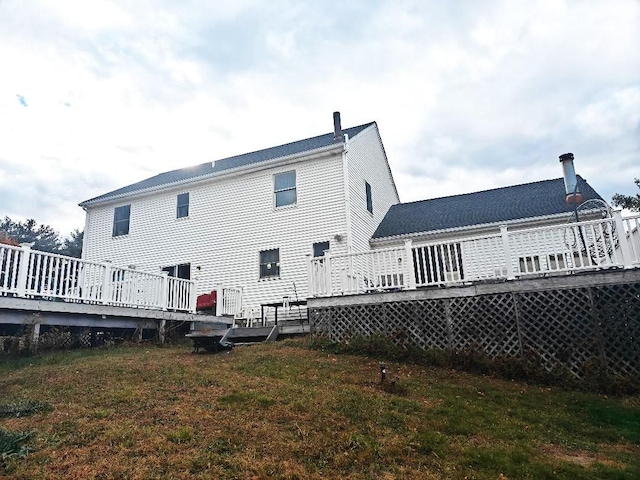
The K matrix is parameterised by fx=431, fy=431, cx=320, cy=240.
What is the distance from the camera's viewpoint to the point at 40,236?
134ft

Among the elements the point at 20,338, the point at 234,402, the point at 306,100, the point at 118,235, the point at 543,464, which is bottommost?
the point at 543,464

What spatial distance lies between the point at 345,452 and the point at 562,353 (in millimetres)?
4611

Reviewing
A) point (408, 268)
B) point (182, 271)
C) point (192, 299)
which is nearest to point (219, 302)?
point (192, 299)

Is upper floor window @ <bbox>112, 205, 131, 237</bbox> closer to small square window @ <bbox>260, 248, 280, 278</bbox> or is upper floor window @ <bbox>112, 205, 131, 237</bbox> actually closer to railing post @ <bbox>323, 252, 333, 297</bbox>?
small square window @ <bbox>260, 248, 280, 278</bbox>

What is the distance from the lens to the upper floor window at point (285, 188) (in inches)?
540

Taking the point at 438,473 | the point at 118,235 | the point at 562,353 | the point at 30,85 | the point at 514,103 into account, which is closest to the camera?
the point at 438,473

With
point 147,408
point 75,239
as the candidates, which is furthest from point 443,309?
point 75,239

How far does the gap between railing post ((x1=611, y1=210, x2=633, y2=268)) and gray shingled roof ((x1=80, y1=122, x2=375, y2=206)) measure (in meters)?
8.89

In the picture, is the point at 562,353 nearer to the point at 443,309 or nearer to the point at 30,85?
the point at 443,309

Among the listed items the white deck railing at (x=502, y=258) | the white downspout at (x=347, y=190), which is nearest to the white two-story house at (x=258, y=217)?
the white downspout at (x=347, y=190)

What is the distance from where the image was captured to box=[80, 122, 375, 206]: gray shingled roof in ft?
50.0

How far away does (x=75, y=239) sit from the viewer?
42.3 meters

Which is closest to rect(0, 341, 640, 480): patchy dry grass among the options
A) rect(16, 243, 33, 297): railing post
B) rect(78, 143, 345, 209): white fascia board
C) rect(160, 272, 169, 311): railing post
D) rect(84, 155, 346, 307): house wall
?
rect(16, 243, 33, 297): railing post

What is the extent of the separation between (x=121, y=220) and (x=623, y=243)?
1577 centimetres
